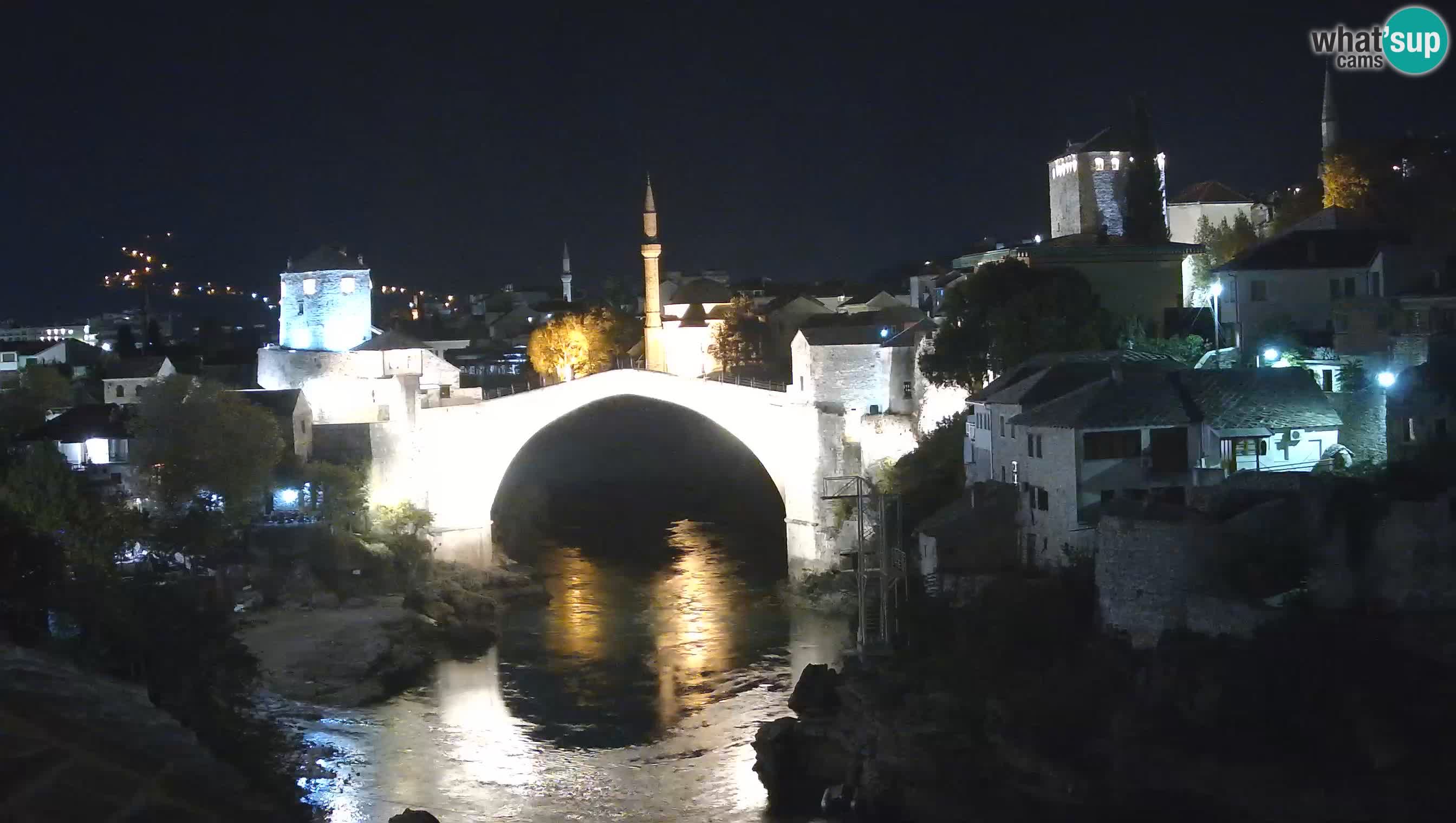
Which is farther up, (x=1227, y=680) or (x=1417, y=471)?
(x=1417, y=471)

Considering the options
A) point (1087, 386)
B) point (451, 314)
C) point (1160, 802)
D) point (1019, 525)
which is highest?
point (451, 314)

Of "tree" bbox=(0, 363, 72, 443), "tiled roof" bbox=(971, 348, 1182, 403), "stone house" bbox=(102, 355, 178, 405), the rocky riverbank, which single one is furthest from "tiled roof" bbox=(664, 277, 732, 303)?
the rocky riverbank

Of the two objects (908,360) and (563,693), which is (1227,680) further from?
(908,360)

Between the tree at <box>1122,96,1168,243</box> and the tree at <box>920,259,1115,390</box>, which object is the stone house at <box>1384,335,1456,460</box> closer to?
the tree at <box>920,259,1115,390</box>

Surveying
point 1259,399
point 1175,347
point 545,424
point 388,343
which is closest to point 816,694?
point 1259,399

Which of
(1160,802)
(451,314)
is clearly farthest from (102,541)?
(451,314)

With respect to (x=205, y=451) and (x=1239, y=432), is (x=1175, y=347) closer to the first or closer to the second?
(x=1239, y=432)
